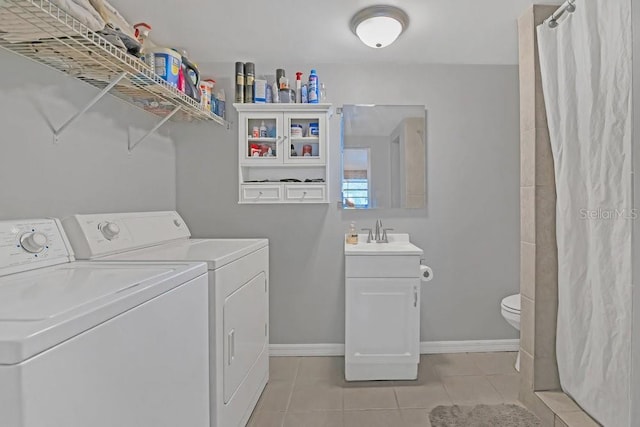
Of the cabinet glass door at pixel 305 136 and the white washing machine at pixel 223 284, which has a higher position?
the cabinet glass door at pixel 305 136

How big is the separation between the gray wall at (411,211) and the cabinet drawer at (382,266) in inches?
18.1

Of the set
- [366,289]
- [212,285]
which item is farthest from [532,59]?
[212,285]

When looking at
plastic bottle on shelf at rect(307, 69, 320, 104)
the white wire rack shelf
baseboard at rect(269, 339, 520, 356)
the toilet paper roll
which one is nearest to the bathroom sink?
the toilet paper roll

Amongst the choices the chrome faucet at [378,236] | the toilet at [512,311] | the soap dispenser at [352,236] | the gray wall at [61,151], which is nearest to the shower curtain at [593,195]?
the toilet at [512,311]

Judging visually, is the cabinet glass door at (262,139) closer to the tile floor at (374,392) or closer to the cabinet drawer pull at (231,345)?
the cabinet drawer pull at (231,345)

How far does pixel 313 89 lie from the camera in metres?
2.61

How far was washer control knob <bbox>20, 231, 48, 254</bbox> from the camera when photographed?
4.21 ft

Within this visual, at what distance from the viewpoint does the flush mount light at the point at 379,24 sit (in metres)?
2.17

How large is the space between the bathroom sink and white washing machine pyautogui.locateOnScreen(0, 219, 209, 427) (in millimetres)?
1155

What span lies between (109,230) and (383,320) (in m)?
1.56

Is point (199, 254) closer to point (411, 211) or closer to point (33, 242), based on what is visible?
point (33, 242)

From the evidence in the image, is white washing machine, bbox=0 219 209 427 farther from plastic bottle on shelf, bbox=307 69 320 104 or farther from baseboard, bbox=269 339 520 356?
plastic bottle on shelf, bbox=307 69 320 104

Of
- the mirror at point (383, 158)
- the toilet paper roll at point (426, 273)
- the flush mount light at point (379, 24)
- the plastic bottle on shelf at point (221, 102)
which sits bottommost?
the toilet paper roll at point (426, 273)

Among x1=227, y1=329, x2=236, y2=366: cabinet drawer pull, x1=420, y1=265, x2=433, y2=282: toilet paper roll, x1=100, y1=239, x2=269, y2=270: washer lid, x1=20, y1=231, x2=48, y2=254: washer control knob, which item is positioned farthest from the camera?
x1=420, y1=265, x2=433, y2=282: toilet paper roll
